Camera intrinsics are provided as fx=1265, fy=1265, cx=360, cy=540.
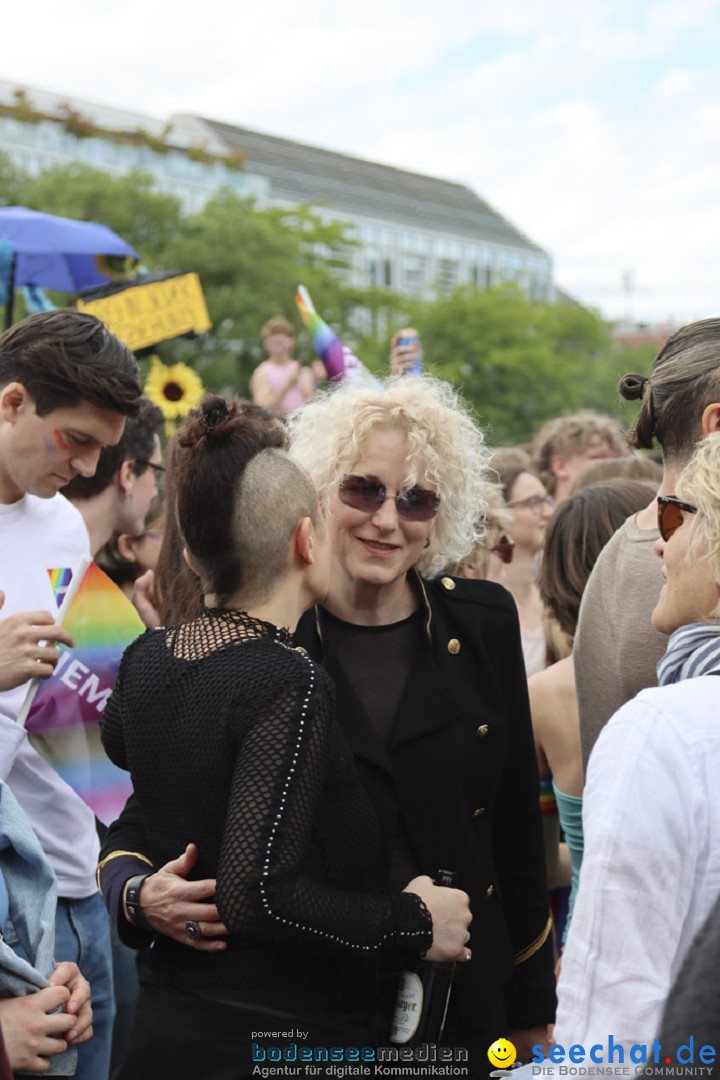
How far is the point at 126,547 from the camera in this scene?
4.71 metres

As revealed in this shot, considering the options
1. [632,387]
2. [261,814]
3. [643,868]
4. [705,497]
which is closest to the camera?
[643,868]

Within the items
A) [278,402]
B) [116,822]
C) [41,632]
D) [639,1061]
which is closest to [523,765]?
[116,822]

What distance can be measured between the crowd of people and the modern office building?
4078 cm

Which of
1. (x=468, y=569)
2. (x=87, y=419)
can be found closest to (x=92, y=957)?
(x=87, y=419)

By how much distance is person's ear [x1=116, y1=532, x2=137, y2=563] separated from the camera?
4.69m

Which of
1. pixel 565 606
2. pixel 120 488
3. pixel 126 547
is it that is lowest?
pixel 126 547

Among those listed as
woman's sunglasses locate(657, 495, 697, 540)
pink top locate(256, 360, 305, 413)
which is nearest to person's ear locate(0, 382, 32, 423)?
woman's sunglasses locate(657, 495, 697, 540)

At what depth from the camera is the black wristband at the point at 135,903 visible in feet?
7.84

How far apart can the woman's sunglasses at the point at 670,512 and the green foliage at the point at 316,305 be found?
25.2 m

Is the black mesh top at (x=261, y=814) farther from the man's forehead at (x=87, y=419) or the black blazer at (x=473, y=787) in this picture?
the man's forehead at (x=87, y=419)

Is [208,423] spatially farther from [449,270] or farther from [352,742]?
[449,270]

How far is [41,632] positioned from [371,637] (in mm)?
769

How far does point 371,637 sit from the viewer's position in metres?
3.03

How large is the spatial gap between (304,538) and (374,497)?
0.66 m
